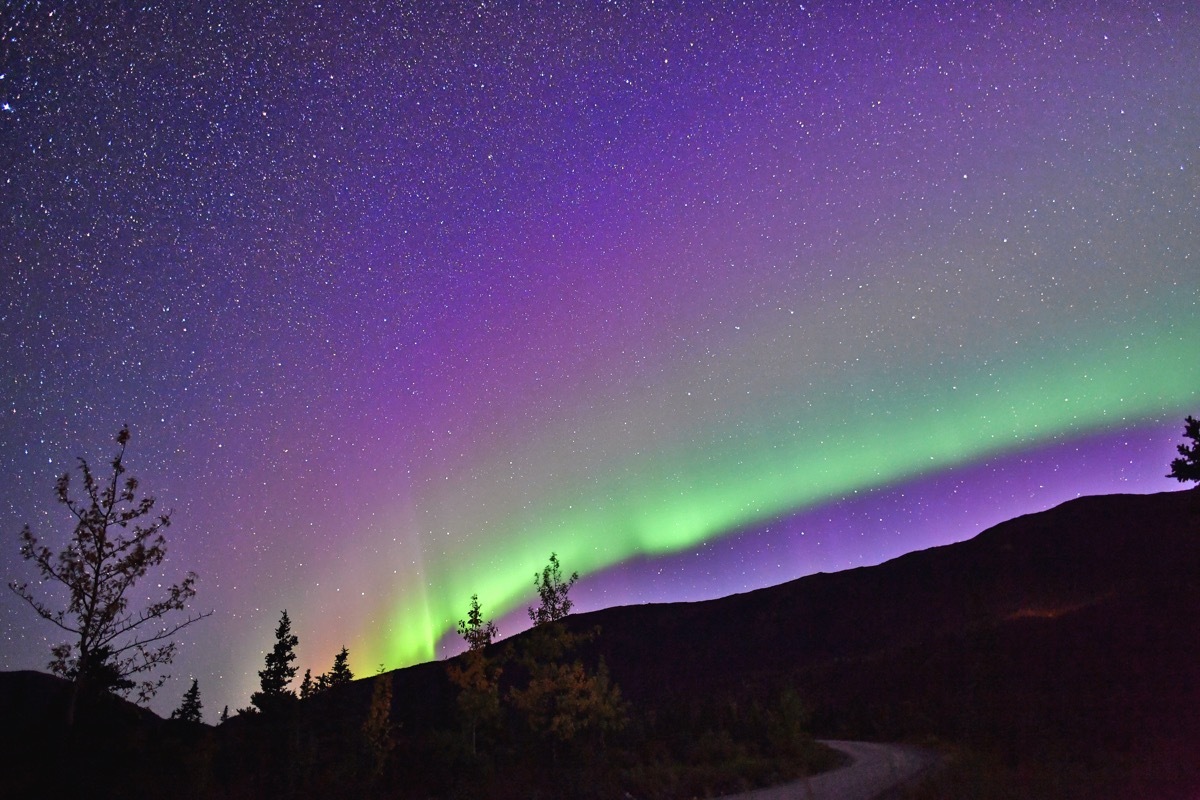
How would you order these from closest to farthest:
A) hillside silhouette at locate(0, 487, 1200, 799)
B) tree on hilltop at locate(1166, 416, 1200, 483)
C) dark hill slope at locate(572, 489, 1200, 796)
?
hillside silhouette at locate(0, 487, 1200, 799) < dark hill slope at locate(572, 489, 1200, 796) < tree on hilltop at locate(1166, 416, 1200, 483)

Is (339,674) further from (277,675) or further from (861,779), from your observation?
(861,779)

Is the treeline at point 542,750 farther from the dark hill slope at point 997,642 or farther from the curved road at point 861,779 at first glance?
the dark hill slope at point 997,642

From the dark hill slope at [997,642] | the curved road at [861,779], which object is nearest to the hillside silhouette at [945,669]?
the dark hill slope at [997,642]

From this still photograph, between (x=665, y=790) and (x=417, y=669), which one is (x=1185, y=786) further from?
(x=417, y=669)

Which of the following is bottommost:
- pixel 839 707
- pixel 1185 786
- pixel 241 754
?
pixel 839 707

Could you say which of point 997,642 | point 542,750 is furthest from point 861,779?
point 997,642

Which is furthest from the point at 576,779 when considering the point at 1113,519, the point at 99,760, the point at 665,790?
the point at 1113,519

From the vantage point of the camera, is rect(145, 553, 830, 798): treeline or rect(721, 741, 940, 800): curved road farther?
rect(145, 553, 830, 798): treeline

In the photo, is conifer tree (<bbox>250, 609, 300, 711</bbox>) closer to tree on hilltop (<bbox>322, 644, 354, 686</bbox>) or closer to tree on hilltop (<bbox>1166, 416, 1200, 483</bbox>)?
tree on hilltop (<bbox>322, 644, 354, 686</bbox>)

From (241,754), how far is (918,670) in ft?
154

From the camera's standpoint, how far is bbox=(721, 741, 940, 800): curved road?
16891 mm

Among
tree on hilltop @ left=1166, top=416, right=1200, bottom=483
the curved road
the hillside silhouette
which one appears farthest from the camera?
tree on hilltop @ left=1166, top=416, right=1200, bottom=483

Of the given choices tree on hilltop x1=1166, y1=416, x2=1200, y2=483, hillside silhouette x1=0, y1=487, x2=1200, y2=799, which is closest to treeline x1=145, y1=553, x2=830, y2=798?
hillside silhouette x1=0, y1=487, x2=1200, y2=799

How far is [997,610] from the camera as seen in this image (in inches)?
3115
